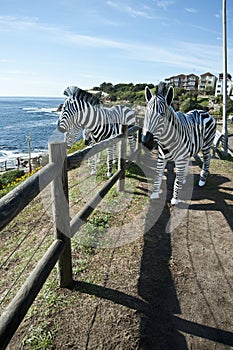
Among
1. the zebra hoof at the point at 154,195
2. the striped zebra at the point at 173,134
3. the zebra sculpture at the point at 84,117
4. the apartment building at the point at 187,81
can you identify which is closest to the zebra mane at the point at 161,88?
the striped zebra at the point at 173,134

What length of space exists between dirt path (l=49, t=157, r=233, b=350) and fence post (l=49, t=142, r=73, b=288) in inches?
8.3

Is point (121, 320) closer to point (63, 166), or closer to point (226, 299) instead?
point (226, 299)

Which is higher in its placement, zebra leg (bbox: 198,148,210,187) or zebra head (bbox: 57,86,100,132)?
zebra head (bbox: 57,86,100,132)

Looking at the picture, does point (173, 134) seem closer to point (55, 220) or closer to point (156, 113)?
point (156, 113)

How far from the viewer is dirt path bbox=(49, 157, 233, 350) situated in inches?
76.8

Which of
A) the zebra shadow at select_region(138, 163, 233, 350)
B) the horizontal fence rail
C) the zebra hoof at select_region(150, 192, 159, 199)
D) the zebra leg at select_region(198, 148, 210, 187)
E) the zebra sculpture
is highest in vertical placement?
the zebra sculpture

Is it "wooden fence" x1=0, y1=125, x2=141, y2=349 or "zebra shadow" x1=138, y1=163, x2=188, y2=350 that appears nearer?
"wooden fence" x1=0, y1=125, x2=141, y2=349

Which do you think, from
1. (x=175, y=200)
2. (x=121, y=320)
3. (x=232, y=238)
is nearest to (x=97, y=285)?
(x=121, y=320)

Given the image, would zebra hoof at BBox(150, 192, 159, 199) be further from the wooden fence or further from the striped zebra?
the wooden fence

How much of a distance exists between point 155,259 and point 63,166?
5.39 ft

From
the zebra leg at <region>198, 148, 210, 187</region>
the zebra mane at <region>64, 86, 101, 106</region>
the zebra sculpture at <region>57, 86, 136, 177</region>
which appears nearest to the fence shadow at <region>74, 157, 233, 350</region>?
the zebra leg at <region>198, 148, 210, 187</region>

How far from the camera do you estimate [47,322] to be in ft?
6.68

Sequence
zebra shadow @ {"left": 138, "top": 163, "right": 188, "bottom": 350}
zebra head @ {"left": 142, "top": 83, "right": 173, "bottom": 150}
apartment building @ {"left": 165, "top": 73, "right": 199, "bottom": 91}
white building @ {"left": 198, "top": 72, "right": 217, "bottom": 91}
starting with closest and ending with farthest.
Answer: zebra shadow @ {"left": 138, "top": 163, "right": 188, "bottom": 350} → zebra head @ {"left": 142, "top": 83, "right": 173, "bottom": 150} → white building @ {"left": 198, "top": 72, "right": 217, "bottom": 91} → apartment building @ {"left": 165, "top": 73, "right": 199, "bottom": 91}

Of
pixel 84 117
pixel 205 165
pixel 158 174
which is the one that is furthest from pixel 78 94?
pixel 205 165
